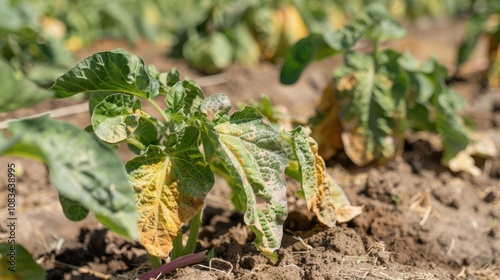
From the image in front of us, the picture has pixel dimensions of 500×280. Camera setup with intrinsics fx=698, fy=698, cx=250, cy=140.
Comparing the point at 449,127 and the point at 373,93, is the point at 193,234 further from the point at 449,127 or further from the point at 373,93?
the point at 449,127

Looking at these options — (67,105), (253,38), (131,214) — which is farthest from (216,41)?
(131,214)

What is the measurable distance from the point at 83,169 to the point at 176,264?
0.81m

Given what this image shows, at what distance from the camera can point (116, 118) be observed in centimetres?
240

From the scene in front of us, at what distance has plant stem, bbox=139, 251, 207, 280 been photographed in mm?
2508

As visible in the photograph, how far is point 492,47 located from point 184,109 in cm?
417

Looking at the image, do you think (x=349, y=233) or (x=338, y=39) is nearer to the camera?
(x=349, y=233)

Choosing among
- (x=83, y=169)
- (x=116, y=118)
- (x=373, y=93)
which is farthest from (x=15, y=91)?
(x=373, y=93)

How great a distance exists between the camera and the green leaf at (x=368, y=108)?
388 centimetres

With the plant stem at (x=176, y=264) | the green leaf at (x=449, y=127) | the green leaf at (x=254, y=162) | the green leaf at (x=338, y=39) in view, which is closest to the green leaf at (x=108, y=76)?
the green leaf at (x=254, y=162)

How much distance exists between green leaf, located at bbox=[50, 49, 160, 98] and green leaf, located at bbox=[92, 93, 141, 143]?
5 cm

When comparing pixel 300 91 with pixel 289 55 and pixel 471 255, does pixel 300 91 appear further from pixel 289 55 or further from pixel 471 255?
pixel 471 255

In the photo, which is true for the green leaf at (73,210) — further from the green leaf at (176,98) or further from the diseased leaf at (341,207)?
the diseased leaf at (341,207)

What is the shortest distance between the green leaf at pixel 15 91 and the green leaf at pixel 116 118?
1.25ft

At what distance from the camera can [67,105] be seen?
16.0 feet
